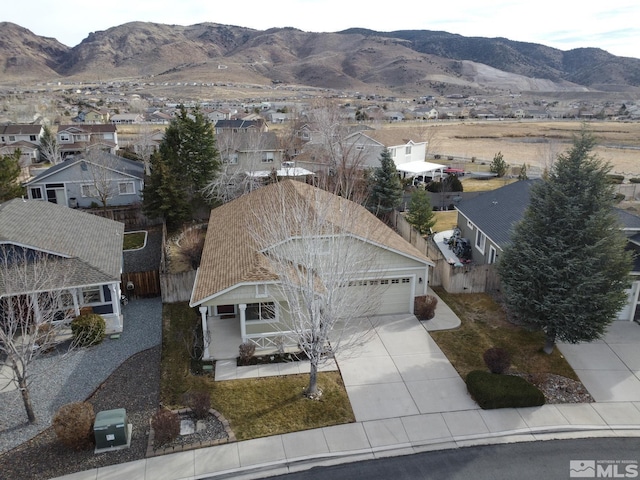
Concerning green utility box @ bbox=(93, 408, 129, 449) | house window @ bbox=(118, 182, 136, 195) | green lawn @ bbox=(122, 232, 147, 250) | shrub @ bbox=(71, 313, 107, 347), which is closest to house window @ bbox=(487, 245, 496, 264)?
shrub @ bbox=(71, 313, 107, 347)

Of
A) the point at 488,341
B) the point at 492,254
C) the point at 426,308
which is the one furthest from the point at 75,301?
the point at 492,254

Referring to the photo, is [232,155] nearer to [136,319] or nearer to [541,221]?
[136,319]

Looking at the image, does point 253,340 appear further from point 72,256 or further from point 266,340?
point 72,256

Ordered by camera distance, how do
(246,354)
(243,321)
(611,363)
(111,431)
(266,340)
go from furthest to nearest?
1. (266,340)
2. (243,321)
3. (611,363)
4. (246,354)
5. (111,431)

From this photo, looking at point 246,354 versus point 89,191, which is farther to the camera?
point 89,191

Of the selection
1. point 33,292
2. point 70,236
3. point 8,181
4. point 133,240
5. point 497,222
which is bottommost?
point 133,240

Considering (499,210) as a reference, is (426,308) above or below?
below

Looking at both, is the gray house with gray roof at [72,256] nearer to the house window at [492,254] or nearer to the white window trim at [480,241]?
the house window at [492,254]

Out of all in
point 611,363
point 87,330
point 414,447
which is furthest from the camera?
point 87,330
